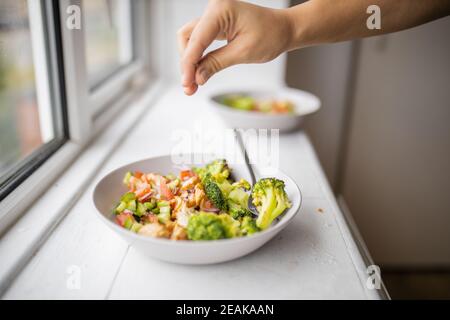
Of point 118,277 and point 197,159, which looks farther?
point 197,159

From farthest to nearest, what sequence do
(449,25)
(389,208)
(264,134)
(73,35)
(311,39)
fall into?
1. (389,208)
2. (449,25)
3. (264,134)
4. (73,35)
5. (311,39)

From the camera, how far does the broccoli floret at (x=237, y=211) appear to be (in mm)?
798

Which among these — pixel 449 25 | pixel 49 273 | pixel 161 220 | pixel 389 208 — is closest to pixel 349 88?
pixel 449 25

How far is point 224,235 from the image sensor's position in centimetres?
69

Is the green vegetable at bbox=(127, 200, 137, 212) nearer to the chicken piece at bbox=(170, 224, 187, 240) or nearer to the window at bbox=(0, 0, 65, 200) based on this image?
the chicken piece at bbox=(170, 224, 187, 240)

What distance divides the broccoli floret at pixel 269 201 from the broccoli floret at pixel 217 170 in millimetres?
108

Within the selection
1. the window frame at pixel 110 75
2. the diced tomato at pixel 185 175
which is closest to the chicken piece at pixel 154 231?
the diced tomato at pixel 185 175

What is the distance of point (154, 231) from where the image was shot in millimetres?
695

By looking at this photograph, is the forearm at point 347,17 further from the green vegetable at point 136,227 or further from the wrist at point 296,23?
the green vegetable at point 136,227

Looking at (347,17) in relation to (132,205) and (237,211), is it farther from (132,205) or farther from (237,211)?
(132,205)

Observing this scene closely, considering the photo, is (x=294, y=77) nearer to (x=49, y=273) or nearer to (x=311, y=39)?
(x=311, y=39)

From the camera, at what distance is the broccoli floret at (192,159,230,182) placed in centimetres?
91

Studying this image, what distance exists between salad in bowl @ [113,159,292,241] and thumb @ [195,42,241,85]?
7.8 inches

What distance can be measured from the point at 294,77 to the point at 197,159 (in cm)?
141
